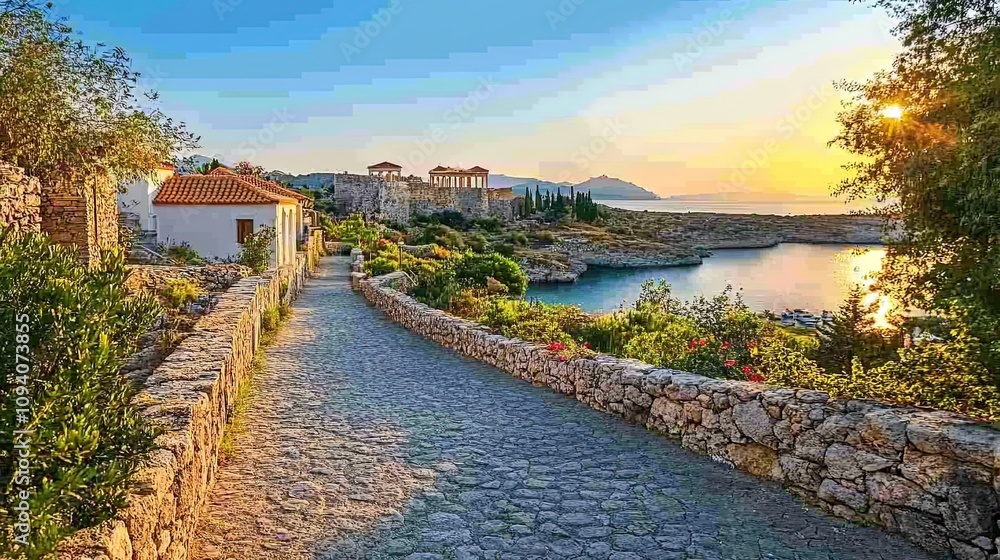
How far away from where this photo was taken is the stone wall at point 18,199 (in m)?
7.55

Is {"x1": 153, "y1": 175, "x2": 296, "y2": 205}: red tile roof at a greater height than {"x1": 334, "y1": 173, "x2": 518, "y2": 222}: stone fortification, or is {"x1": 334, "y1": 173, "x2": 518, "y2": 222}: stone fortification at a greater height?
{"x1": 334, "y1": 173, "x2": 518, "y2": 222}: stone fortification

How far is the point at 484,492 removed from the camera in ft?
15.3

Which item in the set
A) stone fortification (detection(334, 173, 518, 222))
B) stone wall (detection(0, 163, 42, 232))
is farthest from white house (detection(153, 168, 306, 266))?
stone fortification (detection(334, 173, 518, 222))

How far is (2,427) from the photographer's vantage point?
89.4 inches

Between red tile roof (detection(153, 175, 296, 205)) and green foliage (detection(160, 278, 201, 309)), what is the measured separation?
865cm

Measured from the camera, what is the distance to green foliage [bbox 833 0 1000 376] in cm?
427

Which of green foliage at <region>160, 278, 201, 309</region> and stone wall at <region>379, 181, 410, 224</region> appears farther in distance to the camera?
stone wall at <region>379, 181, 410, 224</region>

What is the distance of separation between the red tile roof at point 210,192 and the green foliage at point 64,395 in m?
18.8

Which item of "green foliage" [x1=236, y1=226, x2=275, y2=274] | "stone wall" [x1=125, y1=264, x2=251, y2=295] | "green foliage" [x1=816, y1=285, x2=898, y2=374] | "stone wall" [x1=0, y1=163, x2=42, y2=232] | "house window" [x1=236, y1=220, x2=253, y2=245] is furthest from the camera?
"house window" [x1=236, y1=220, x2=253, y2=245]

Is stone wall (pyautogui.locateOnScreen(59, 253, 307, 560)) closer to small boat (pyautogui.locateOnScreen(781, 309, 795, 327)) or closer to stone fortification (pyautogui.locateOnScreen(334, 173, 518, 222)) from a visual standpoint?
small boat (pyautogui.locateOnScreen(781, 309, 795, 327))

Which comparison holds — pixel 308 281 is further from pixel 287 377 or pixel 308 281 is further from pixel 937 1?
pixel 937 1

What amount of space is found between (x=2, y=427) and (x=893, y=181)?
21.2ft

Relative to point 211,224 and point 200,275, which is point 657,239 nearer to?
point 211,224

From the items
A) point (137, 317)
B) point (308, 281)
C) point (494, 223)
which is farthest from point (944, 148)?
point (494, 223)
